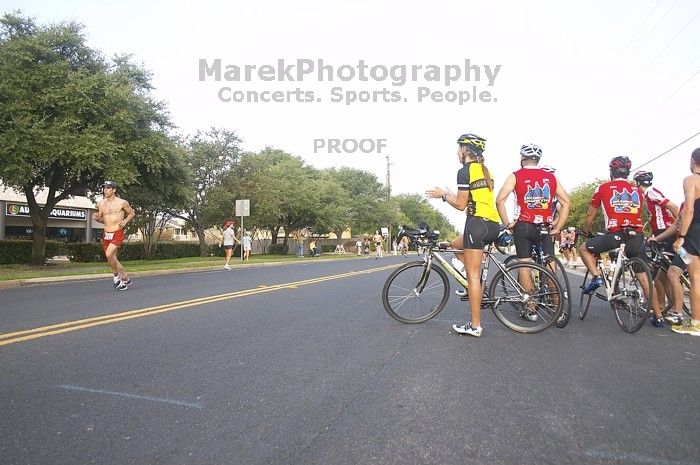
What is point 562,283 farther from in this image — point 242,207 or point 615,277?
point 242,207

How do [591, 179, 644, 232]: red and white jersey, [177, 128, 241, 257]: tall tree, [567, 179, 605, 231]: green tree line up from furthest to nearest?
[567, 179, 605, 231]: green tree < [177, 128, 241, 257]: tall tree < [591, 179, 644, 232]: red and white jersey

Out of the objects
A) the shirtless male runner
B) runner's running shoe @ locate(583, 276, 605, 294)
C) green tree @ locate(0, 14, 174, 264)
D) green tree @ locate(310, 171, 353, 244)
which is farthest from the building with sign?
runner's running shoe @ locate(583, 276, 605, 294)

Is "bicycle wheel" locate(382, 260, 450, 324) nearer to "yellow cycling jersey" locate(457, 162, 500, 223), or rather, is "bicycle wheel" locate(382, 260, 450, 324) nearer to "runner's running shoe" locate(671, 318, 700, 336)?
"yellow cycling jersey" locate(457, 162, 500, 223)

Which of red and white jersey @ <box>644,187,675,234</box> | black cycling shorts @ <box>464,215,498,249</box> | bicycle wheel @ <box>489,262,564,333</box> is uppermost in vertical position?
red and white jersey @ <box>644,187,675,234</box>

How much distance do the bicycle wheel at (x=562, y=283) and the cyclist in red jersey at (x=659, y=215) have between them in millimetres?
1340

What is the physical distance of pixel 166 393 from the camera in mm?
2957

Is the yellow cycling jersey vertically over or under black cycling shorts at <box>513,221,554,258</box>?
over

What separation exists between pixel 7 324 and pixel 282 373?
3.84 meters

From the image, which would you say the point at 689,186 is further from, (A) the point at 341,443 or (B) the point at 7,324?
(B) the point at 7,324

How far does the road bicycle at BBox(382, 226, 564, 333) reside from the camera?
5159 mm

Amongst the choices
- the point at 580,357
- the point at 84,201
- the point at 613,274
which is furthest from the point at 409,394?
the point at 84,201

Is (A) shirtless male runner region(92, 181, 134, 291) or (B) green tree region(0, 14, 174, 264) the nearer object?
(A) shirtless male runner region(92, 181, 134, 291)

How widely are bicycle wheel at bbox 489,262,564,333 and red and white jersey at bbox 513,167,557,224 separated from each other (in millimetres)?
807

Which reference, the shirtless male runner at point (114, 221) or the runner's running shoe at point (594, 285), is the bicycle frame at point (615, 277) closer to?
the runner's running shoe at point (594, 285)
